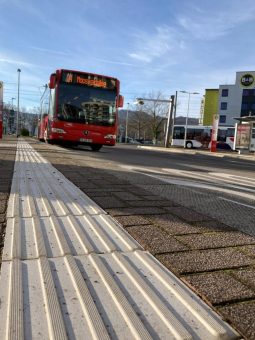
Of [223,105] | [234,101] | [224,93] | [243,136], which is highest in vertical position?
[224,93]

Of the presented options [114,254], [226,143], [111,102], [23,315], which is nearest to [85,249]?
[114,254]

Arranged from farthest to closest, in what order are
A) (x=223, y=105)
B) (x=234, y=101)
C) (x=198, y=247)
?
(x=223, y=105) < (x=234, y=101) < (x=198, y=247)

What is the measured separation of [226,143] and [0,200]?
55.7 metres

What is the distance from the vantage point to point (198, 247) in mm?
3455

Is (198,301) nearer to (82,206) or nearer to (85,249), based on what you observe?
(85,249)

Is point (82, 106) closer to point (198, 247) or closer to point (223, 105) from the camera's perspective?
point (198, 247)

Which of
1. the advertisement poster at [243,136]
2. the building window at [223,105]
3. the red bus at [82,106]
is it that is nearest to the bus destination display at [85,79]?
the red bus at [82,106]

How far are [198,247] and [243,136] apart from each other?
35.5 meters

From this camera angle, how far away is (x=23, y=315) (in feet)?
7.01

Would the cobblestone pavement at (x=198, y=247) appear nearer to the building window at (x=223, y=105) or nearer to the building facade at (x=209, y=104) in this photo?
the building window at (x=223, y=105)

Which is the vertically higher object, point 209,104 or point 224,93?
point 224,93

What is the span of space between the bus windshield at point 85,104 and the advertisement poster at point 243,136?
21.3m

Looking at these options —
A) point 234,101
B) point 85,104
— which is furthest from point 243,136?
point 234,101

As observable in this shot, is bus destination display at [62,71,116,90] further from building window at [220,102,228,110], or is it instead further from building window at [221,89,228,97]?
building window at [221,89,228,97]
